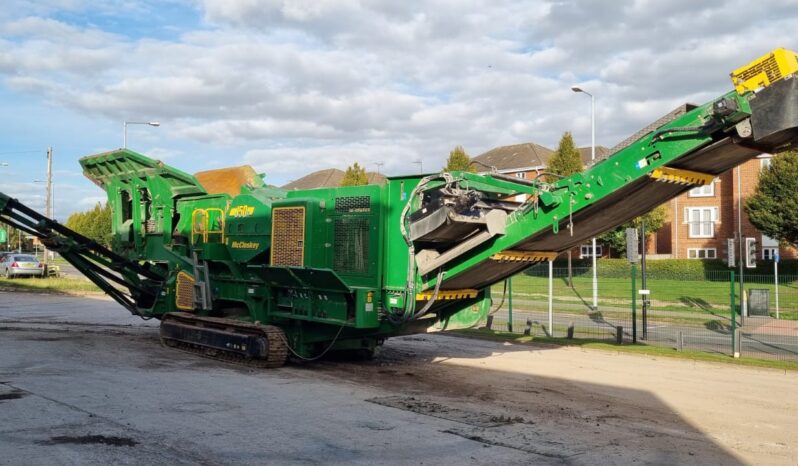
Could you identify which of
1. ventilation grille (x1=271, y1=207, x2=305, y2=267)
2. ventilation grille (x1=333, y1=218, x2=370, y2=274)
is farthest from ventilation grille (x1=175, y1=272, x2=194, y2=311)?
ventilation grille (x1=333, y1=218, x2=370, y2=274)

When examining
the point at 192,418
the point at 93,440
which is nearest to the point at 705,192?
the point at 192,418

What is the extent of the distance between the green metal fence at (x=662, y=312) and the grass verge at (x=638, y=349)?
576 mm

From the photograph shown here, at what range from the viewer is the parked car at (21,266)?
34.8 meters

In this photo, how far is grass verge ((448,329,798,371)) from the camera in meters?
12.8

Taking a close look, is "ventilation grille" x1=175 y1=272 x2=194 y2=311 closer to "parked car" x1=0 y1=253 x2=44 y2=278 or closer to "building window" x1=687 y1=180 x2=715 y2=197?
"parked car" x1=0 y1=253 x2=44 y2=278

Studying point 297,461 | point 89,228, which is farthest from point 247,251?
point 89,228

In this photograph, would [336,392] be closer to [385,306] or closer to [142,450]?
[385,306]

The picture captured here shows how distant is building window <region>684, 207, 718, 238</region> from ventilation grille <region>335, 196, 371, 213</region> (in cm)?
3984

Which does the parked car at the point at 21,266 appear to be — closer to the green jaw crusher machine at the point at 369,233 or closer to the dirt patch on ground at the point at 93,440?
the green jaw crusher machine at the point at 369,233

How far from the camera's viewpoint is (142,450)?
6043mm

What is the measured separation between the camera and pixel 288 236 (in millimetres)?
10539

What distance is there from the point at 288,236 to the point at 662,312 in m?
17.2

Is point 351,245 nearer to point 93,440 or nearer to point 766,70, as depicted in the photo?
point 93,440

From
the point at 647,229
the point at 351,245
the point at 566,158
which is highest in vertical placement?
the point at 566,158
